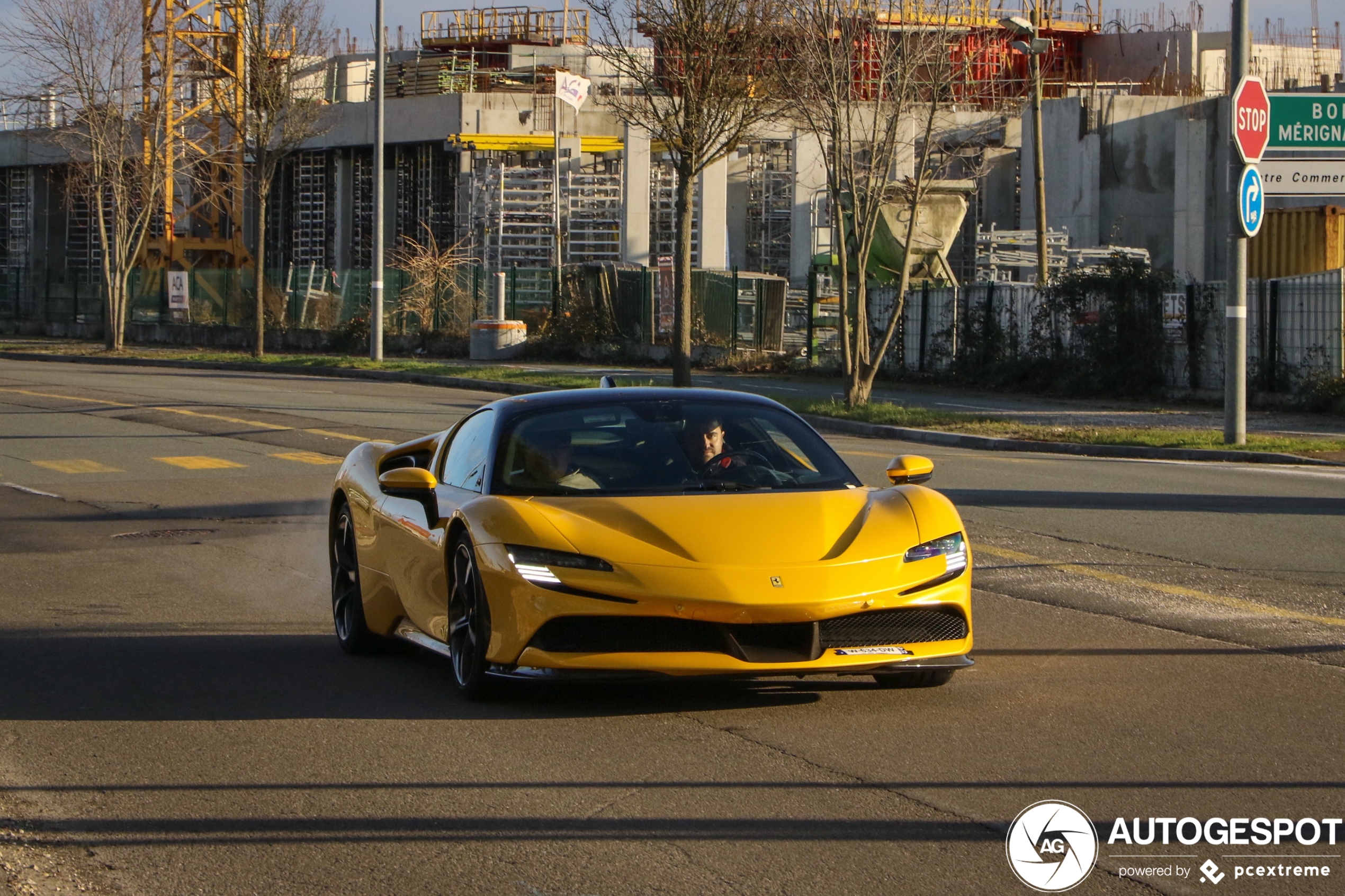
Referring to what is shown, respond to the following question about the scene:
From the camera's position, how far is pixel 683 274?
28.3m

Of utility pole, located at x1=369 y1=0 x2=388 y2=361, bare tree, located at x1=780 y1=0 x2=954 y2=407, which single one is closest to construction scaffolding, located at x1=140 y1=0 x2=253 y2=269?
utility pole, located at x1=369 y1=0 x2=388 y2=361

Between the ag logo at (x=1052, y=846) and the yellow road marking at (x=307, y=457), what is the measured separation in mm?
12738

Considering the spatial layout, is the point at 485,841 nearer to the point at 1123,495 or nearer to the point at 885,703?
the point at 885,703

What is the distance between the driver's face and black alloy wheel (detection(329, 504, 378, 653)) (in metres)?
1.84

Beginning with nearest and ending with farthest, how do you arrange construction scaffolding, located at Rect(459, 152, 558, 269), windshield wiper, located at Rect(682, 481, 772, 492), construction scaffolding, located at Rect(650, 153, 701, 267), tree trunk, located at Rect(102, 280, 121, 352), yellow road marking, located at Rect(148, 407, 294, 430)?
windshield wiper, located at Rect(682, 481, 772, 492), yellow road marking, located at Rect(148, 407, 294, 430), tree trunk, located at Rect(102, 280, 121, 352), construction scaffolding, located at Rect(459, 152, 558, 269), construction scaffolding, located at Rect(650, 153, 701, 267)

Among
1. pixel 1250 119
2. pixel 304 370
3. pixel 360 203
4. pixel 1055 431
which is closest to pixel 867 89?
pixel 1055 431

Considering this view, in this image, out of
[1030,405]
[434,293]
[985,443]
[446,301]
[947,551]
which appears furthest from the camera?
[434,293]

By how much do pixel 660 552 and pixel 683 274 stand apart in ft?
74.2

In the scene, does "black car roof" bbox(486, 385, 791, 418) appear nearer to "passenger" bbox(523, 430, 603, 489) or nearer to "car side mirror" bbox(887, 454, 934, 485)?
"passenger" bbox(523, 430, 603, 489)

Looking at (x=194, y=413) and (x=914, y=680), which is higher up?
(x=194, y=413)

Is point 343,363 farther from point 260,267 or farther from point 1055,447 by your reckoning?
point 1055,447

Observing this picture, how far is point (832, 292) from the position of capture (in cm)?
4041

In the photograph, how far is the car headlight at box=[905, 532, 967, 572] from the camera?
621 cm

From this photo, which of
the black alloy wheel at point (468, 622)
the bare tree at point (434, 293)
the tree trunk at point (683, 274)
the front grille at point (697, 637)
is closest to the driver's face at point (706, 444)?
the black alloy wheel at point (468, 622)
